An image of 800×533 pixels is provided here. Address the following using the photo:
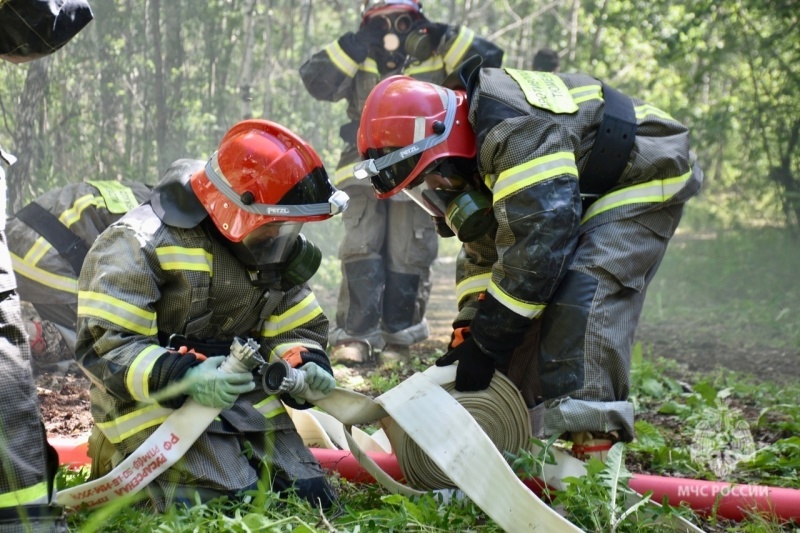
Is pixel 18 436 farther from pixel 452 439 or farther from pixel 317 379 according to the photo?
pixel 452 439

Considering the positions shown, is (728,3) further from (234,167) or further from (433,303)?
(234,167)

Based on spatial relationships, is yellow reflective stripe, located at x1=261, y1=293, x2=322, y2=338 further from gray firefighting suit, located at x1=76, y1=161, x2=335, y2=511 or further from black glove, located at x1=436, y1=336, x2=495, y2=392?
black glove, located at x1=436, y1=336, x2=495, y2=392

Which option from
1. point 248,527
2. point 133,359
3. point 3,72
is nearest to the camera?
point 248,527

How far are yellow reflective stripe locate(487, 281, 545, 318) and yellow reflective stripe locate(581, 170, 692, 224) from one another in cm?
47

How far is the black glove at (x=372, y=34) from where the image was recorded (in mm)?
6172

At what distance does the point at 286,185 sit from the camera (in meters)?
3.25

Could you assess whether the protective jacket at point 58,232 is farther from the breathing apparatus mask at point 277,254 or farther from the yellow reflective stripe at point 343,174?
the breathing apparatus mask at point 277,254

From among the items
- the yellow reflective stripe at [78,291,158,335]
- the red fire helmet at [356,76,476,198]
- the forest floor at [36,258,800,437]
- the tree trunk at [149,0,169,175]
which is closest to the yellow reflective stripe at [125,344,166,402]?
the yellow reflective stripe at [78,291,158,335]

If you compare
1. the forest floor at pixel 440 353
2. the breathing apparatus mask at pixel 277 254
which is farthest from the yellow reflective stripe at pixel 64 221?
the breathing apparatus mask at pixel 277 254

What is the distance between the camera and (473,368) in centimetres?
357

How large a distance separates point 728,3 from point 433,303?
4573mm

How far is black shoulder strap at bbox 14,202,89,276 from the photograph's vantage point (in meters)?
5.01

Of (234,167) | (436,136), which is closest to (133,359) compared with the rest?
(234,167)

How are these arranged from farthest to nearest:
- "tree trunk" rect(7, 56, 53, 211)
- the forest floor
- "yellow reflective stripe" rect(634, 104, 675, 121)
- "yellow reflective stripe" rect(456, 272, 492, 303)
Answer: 1. "tree trunk" rect(7, 56, 53, 211)
2. the forest floor
3. "yellow reflective stripe" rect(456, 272, 492, 303)
4. "yellow reflective stripe" rect(634, 104, 675, 121)
